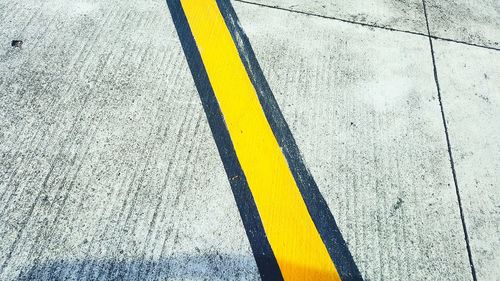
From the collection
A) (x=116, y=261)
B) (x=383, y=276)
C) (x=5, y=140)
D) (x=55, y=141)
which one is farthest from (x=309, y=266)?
(x=5, y=140)

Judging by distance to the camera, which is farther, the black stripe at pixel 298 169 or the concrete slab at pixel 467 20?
the concrete slab at pixel 467 20

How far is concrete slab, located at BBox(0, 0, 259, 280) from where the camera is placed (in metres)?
1.70

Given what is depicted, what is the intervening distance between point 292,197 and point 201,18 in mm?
1602

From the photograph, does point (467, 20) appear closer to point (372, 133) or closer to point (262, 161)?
point (372, 133)

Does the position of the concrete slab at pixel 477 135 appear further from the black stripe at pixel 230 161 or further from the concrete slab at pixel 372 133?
the black stripe at pixel 230 161

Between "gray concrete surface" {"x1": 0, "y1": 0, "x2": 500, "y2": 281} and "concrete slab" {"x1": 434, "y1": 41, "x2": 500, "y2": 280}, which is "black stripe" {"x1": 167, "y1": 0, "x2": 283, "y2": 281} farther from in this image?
"concrete slab" {"x1": 434, "y1": 41, "x2": 500, "y2": 280}

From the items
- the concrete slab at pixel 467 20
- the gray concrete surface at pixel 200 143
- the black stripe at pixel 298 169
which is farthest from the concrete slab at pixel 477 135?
the black stripe at pixel 298 169

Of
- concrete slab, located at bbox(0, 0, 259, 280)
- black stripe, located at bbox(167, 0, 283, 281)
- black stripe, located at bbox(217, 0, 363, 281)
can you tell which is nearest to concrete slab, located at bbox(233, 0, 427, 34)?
black stripe, located at bbox(217, 0, 363, 281)

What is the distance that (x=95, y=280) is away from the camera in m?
1.63

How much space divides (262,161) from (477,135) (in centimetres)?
140

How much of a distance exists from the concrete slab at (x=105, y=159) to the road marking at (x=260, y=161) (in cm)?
8

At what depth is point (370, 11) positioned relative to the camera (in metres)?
2.96

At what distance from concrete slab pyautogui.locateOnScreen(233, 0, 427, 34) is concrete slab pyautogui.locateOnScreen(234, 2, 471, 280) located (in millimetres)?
108

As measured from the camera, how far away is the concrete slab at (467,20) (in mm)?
2852
